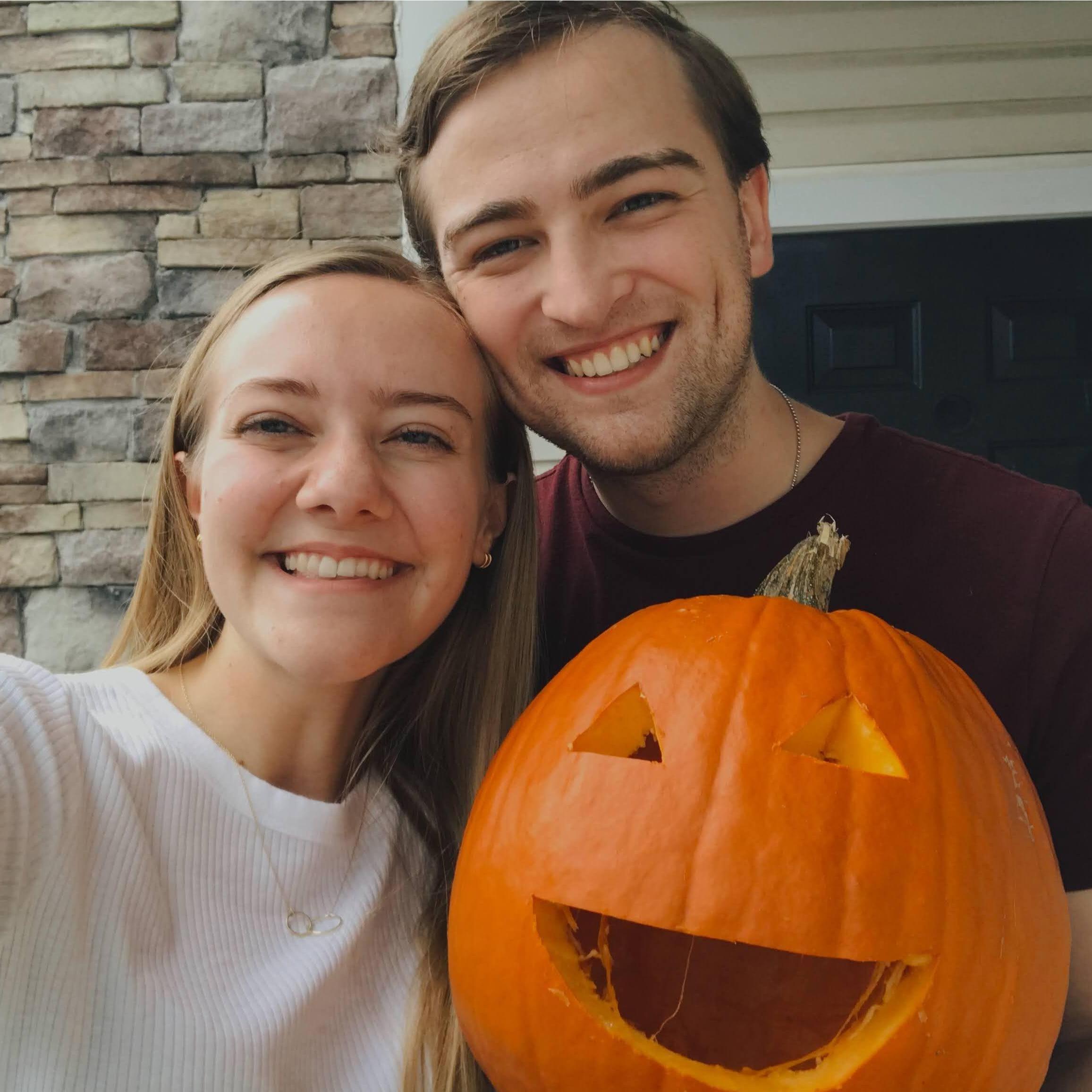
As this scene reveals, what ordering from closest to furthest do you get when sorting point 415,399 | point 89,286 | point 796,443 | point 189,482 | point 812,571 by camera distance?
point 812,571 < point 415,399 < point 189,482 < point 796,443 < point 89,286

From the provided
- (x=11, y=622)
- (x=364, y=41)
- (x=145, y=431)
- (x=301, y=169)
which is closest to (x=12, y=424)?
(x=145, y=431)

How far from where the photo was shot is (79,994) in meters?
0.96

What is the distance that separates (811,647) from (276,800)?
2.16 feet

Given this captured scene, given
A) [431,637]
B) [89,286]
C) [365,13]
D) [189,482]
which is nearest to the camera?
[189,482]

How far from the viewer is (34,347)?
2910mm

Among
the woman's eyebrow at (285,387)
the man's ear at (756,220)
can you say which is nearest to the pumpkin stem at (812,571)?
the woman's eyebrow at (285,387)

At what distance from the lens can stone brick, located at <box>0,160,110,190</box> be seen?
2871 mm

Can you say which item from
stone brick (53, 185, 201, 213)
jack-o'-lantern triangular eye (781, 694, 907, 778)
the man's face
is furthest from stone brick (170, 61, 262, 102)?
jack-o'-lantern triangular eye (781, 694, 907, 778)

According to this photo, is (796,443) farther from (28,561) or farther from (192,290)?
(28,561)

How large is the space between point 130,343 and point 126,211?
0.38 m

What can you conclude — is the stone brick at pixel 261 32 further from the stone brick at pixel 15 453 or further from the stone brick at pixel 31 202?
the stone brick at pixel 15 453

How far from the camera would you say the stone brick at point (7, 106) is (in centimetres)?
287

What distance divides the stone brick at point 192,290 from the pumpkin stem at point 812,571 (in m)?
2.29

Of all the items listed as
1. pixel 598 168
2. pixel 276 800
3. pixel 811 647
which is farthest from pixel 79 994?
pixel 598 168
